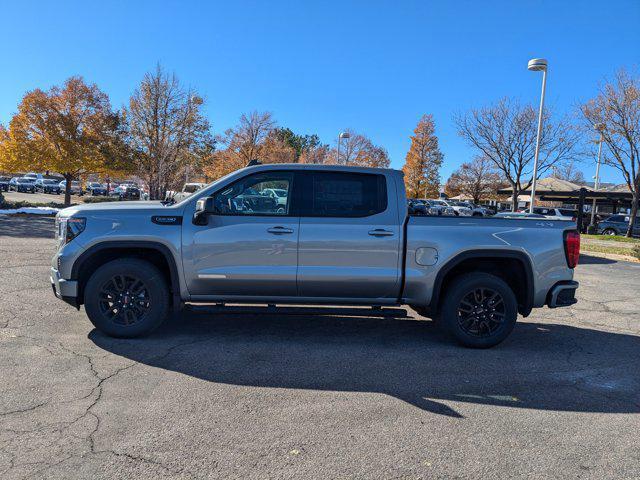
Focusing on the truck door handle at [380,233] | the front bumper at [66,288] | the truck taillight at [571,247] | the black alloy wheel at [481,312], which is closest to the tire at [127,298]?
the front bumper at [66,288]

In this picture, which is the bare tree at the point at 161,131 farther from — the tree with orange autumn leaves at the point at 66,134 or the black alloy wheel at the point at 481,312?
the black alloy wheel at the point at 481,312

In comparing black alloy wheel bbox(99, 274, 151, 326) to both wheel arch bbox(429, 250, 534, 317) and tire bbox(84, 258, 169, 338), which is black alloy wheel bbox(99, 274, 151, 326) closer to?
tire bbox(84, 258, 169, 338)

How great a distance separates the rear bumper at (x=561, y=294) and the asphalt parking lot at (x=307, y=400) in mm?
606

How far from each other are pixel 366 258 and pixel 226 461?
8.51 ft

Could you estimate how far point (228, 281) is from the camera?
16.3ft

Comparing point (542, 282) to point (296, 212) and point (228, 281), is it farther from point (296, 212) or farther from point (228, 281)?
point (228, 281)

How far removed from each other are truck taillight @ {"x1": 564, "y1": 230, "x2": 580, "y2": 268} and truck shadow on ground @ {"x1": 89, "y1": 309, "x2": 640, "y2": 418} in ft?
3.49

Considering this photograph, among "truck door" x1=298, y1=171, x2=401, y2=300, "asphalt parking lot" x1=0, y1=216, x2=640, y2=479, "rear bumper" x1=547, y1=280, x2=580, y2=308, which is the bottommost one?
"asphalt parking lot" x1=0, y1=216, x2=640, y2=479

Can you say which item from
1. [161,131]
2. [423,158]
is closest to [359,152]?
[423,158]

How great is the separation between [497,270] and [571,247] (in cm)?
80

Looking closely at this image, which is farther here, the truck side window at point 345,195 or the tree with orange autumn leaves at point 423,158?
the tree with orange autumn leaves at point 423,158

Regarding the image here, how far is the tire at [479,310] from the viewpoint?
201 inches

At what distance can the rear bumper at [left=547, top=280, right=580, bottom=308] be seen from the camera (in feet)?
16.8

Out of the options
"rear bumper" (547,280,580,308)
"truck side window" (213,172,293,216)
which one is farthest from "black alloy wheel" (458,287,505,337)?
"truck side window" (213,172,293,216)
